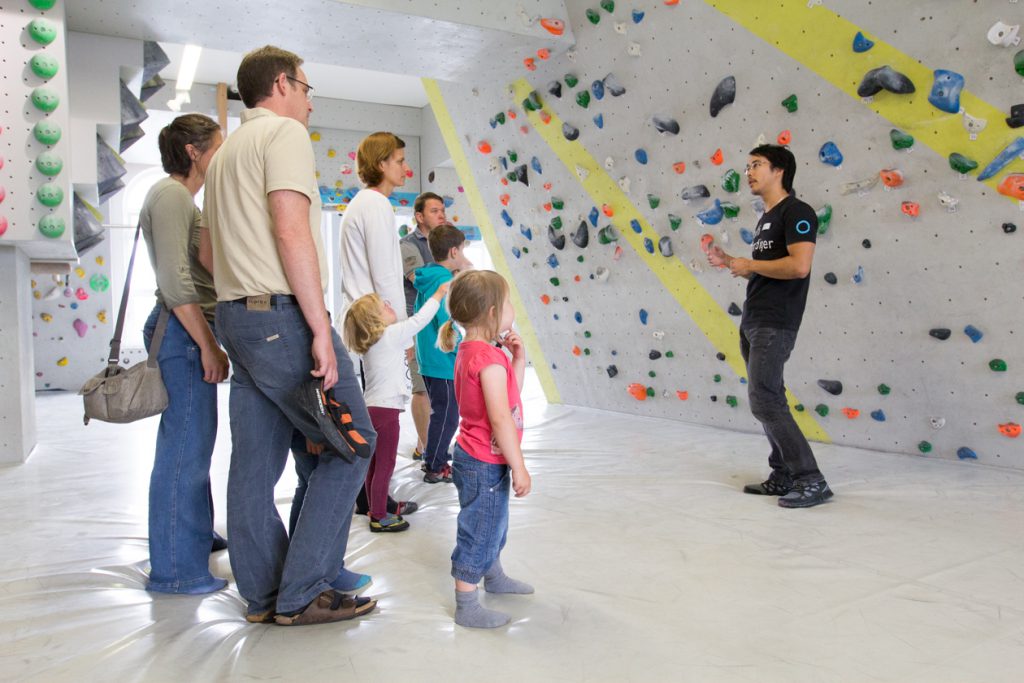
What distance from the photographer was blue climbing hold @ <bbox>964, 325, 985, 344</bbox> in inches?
120

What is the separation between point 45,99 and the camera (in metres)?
3.54

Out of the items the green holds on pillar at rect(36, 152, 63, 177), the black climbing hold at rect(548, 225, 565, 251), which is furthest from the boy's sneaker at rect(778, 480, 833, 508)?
the green holds on pillar at rect(36, 152, 63, 177)


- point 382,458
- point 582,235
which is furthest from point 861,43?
point 382,458

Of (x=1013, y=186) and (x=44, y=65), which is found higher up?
(x=44, y=65)

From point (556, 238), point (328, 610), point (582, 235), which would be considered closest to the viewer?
point (328, 610)

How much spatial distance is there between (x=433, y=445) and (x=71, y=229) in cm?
215

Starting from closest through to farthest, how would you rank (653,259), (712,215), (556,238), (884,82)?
(884,82) < (712,215) < (653,259) < (556,238)

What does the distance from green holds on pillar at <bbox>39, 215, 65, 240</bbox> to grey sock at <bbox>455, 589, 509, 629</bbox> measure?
117 inches

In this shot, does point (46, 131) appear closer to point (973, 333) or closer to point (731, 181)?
point (731, 181)

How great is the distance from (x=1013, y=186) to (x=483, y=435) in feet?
7.31

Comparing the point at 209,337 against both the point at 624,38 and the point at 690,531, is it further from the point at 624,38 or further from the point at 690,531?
the point at 624,38

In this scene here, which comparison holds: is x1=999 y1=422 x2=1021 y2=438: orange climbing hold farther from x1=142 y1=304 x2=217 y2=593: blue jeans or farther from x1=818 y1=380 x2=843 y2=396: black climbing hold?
x1=142 y1=304 x2=217 y2=593: blue jeans

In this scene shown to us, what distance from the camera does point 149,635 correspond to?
1786mm

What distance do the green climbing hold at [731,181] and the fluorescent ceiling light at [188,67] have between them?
5275mm
